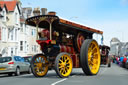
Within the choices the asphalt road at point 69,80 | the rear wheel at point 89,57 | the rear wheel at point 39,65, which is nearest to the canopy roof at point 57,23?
the rear wheel at point 89,57

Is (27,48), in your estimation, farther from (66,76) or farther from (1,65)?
(66,76)

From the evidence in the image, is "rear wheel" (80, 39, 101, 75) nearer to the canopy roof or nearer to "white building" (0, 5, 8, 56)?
the canopy roof

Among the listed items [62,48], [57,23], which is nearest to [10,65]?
[62,48]

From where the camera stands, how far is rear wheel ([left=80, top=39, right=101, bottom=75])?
1612 cm

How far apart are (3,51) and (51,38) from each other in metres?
25.3

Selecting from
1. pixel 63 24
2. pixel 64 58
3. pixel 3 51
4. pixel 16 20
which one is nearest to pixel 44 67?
pixel 64 58

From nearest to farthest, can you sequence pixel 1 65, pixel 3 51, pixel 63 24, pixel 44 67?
pixel 63 24, pixel 44 67, pixel 1 65, pixel 3 51

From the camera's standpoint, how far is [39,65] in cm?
1661

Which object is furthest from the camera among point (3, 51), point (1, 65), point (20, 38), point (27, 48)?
point (27, 48)

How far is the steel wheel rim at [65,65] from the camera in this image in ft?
49.3

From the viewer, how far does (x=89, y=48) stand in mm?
17109

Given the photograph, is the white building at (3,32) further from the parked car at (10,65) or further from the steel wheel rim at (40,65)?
the steel wheel rim at (40,65)

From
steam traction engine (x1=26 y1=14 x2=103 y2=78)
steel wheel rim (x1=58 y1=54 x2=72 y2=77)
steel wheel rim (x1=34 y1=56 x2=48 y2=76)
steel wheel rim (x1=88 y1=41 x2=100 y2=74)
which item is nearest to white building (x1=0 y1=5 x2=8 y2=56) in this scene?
steam traction engine (x1=26 y1=14 x2=103 y2=78)

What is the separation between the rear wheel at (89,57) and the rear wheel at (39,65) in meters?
2.26
